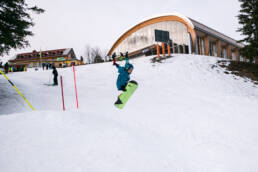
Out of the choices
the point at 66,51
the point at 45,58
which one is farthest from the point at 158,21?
the point at 45,58

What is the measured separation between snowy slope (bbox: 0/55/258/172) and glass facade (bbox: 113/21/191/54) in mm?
17846

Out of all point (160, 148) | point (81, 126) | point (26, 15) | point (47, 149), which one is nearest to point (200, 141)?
point (160, 148)

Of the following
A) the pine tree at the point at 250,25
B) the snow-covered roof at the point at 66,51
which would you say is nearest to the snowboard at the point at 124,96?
the pine tree at the point at 250,25

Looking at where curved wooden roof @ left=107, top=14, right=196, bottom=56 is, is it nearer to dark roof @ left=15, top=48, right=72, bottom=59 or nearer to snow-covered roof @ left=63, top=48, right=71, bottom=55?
snow-covered roof @ left=63, top=48, right=71, bottom=55

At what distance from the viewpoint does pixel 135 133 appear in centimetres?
518

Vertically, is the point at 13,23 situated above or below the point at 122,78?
above

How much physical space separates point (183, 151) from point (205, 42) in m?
27.3

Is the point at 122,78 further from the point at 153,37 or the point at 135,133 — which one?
the point at 153,37

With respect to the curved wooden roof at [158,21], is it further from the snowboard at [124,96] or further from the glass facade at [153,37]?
the snowboard at [124,96]

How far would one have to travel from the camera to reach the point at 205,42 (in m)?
27.4

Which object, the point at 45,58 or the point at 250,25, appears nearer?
the point at 250,25

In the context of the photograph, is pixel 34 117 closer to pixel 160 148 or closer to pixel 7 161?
pixel 7 161

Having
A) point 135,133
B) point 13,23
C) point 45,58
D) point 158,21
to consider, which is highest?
point 158,21

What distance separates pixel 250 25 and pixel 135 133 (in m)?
22.0
